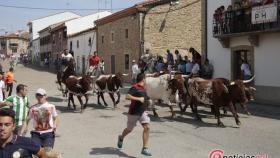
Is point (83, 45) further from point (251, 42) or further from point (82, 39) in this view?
point (251, 42)

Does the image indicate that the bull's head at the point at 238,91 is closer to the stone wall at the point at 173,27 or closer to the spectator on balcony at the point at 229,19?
the spectator on balcony at the point at 229,19

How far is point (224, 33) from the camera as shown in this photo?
20.3 meters

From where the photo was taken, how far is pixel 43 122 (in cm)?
736

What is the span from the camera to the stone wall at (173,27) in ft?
102

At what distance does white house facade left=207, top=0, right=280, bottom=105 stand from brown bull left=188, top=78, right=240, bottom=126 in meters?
4.97

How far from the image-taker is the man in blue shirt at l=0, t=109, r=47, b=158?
12.8ft

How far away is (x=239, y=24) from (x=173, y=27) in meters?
12.9

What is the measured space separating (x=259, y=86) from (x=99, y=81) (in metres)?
6.76

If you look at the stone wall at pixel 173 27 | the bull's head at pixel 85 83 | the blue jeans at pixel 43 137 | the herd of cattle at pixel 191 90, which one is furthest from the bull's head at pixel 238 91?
the stone wall at pixel 173 27

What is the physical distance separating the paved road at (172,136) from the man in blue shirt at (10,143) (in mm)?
4986

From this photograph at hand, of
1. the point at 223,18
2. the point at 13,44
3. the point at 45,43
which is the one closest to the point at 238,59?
the point at 223,18

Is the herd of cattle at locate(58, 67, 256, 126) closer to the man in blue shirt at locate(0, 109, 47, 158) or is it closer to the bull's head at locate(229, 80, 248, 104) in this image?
the bull's head at locate(229, 80, 248, 104)

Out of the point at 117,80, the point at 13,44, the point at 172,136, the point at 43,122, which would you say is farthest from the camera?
the point at 13,44

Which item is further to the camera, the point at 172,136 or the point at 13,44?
the point at 13,44
